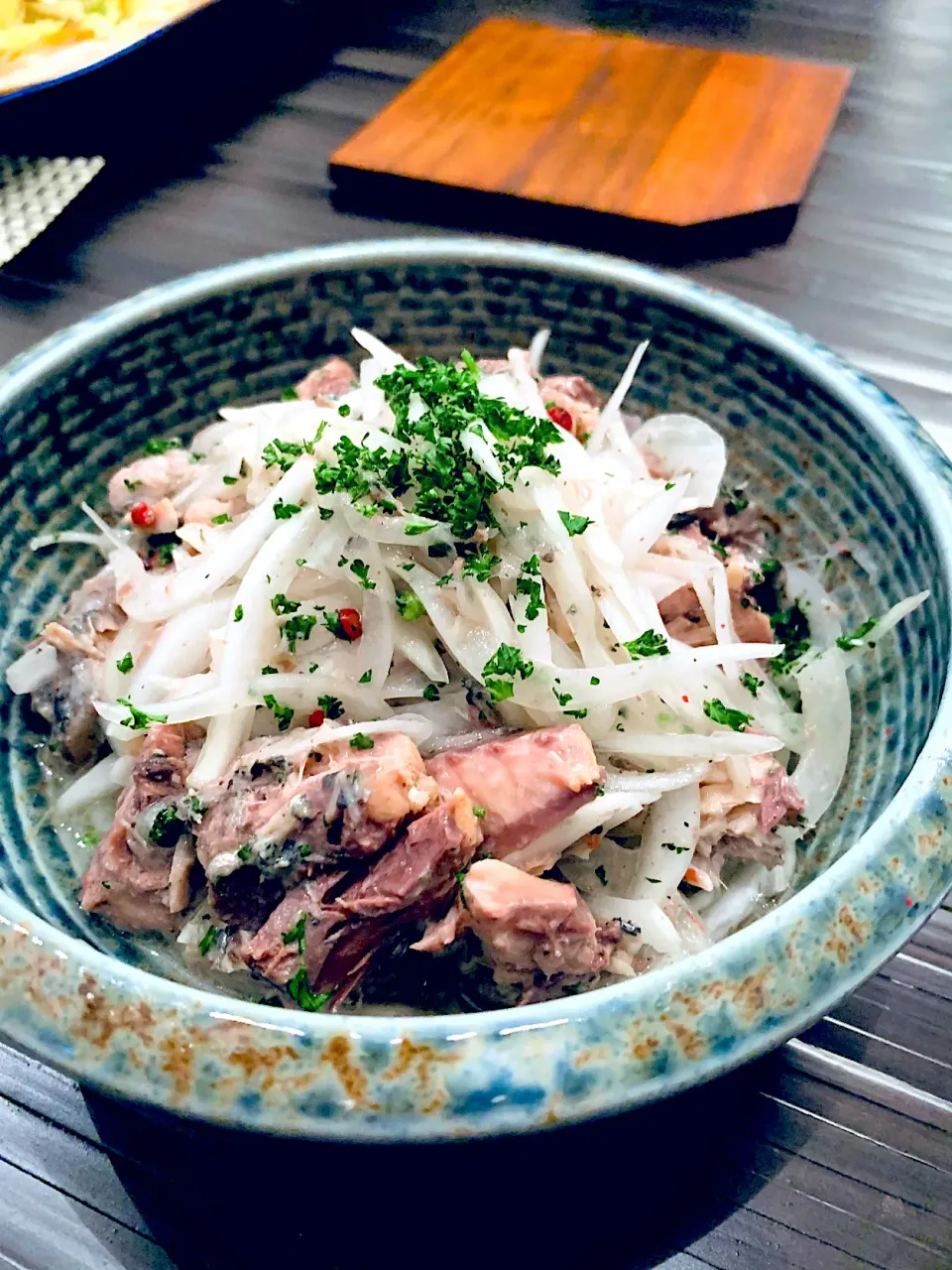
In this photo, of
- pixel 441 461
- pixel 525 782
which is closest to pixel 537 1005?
pixel 525 782

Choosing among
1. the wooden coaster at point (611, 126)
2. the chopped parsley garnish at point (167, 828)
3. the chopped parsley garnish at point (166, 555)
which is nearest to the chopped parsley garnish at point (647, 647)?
the chopped parsley garnish at point (167, 828)

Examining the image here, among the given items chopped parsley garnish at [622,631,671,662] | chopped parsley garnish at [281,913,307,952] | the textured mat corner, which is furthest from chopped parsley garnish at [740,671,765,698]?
the textured mat corner

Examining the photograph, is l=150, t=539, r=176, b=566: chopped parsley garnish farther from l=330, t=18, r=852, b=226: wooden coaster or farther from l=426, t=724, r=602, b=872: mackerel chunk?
l=330, t=18, r=852, b=226: wooden coaster

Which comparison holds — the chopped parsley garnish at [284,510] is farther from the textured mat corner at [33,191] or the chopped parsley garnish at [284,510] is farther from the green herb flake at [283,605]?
the textured mat corner at [33,191]

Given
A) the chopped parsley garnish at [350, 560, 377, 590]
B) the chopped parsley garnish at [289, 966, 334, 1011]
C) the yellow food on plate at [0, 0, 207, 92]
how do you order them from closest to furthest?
the chopped parsley garnish at [289, 966, 334, 1011] → the chopped parsley garnish at [350, 560, 377, 590] → the yellow food on plate at [0, 0, 207, 92]

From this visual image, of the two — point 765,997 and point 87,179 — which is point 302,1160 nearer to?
point 765,997

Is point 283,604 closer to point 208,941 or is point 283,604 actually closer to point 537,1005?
point 208,941
